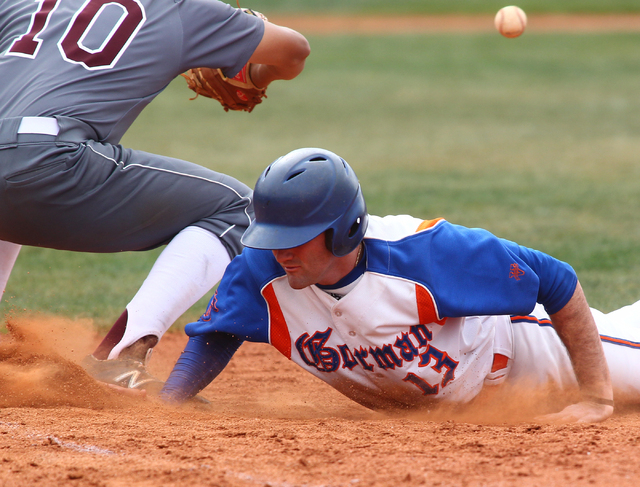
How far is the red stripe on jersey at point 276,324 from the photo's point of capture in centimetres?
290

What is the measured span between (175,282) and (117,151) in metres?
0.57

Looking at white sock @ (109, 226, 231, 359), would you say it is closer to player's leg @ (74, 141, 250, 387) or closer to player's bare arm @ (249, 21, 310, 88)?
player's leg @ (74, 141, 250, 387)

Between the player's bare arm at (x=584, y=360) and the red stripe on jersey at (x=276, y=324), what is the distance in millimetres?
1026

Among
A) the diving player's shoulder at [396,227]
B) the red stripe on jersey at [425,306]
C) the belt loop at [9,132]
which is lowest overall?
the red stripe on jersey at [425,306]

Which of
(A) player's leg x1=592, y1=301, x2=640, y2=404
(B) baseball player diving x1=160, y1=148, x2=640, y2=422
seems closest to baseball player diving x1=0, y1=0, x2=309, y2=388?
(B) baseball player diving x1=160, y1=148, x2=640, y2=422

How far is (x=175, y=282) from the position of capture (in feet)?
10.4

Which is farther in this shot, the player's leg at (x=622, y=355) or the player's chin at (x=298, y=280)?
the player's leg at (x=622, y=355)

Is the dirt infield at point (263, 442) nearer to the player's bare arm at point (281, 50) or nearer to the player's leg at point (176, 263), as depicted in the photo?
the player's leg at point (176, 263)

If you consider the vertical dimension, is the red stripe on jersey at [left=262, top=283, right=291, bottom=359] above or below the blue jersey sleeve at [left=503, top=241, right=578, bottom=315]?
below

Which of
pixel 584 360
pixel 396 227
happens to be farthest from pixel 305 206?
pixel 584 360

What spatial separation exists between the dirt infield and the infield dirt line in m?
25.6

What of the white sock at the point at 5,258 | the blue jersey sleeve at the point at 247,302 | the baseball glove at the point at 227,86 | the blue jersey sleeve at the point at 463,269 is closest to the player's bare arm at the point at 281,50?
the baseball glove at the point at 227,86

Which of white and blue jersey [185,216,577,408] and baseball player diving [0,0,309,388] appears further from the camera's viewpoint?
baseball player diving [0,0,309,388]

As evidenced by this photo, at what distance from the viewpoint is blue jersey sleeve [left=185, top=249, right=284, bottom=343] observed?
9.56 ft
